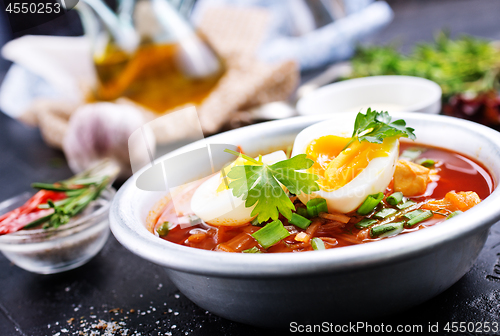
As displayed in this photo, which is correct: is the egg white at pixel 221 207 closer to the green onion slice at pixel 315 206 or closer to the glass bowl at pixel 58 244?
the green onion slice at pixel 315 206

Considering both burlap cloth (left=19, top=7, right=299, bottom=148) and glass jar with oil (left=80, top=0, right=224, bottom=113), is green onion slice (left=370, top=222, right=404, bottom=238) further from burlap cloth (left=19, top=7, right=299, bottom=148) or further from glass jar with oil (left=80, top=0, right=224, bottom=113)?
glass jar with oil (left=80, top=0, right=224, bottom=113)

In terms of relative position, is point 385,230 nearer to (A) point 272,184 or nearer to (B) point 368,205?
(B) point 368,205

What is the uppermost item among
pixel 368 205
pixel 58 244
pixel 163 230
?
pixel 368 205

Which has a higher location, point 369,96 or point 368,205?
A: point 368,205

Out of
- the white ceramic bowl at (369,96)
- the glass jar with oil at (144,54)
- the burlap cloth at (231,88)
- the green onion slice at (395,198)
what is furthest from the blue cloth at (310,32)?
the green onion slice at (395,198)

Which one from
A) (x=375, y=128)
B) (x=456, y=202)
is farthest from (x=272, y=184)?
(x=456, y=202)

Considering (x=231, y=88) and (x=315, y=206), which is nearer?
(x=315, y=206)

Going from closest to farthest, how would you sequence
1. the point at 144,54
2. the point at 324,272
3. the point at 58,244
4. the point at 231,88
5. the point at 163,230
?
1. the point at 324,272
2. the point at 163,230
3. the point at 58,244
4. the point at 144,54
5. the point at 231,88
